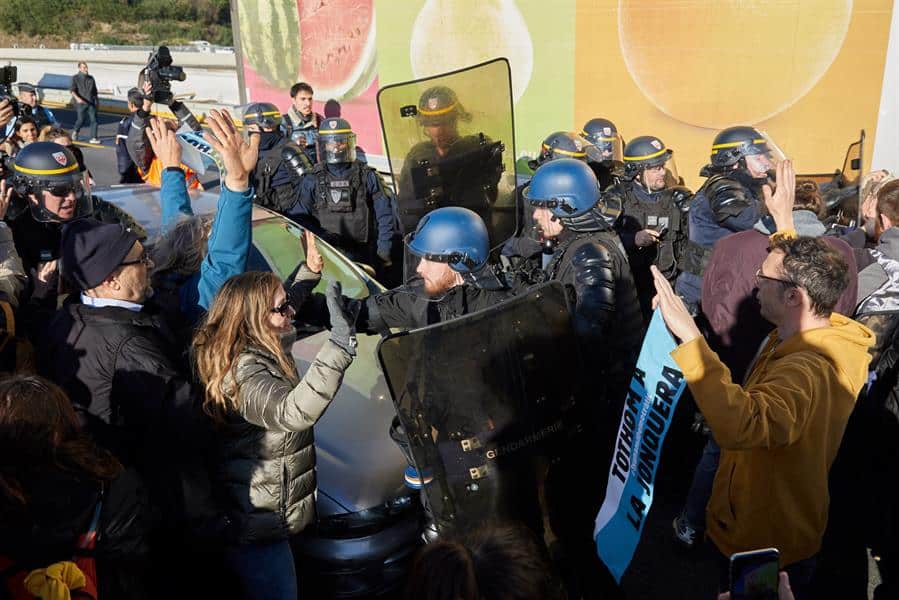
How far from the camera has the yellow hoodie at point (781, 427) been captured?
2.36 metres

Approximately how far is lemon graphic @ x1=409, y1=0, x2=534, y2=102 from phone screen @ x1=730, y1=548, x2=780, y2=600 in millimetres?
8215

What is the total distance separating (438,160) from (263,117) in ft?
15.0

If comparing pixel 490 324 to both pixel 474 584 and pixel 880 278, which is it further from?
pixel 880 278

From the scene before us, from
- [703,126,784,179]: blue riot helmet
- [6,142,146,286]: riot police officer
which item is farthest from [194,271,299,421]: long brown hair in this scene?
[703,126,784,179]: blue riot helmet

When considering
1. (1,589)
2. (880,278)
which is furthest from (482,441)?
(880,278)

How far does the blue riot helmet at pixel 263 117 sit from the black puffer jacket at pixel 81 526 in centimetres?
640

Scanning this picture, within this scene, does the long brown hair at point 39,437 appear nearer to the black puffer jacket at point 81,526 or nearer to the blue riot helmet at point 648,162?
the black puffer jacket at point 81,526

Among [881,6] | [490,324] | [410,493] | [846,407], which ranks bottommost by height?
[410,493]

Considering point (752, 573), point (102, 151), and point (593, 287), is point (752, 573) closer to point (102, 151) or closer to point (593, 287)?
point (593, 287)

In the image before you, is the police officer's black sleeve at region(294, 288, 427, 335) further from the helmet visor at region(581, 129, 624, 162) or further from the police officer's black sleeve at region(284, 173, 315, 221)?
the helmet visor at region(581, 129, 624, 162)

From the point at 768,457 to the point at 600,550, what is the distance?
26.2 inches

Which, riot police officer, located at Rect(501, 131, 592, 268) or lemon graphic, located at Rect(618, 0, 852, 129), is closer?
riot police officer, located at Rect(501, 131, 592, 268)

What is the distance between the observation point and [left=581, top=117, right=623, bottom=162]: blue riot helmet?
716cm

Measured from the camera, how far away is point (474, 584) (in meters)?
1.62
